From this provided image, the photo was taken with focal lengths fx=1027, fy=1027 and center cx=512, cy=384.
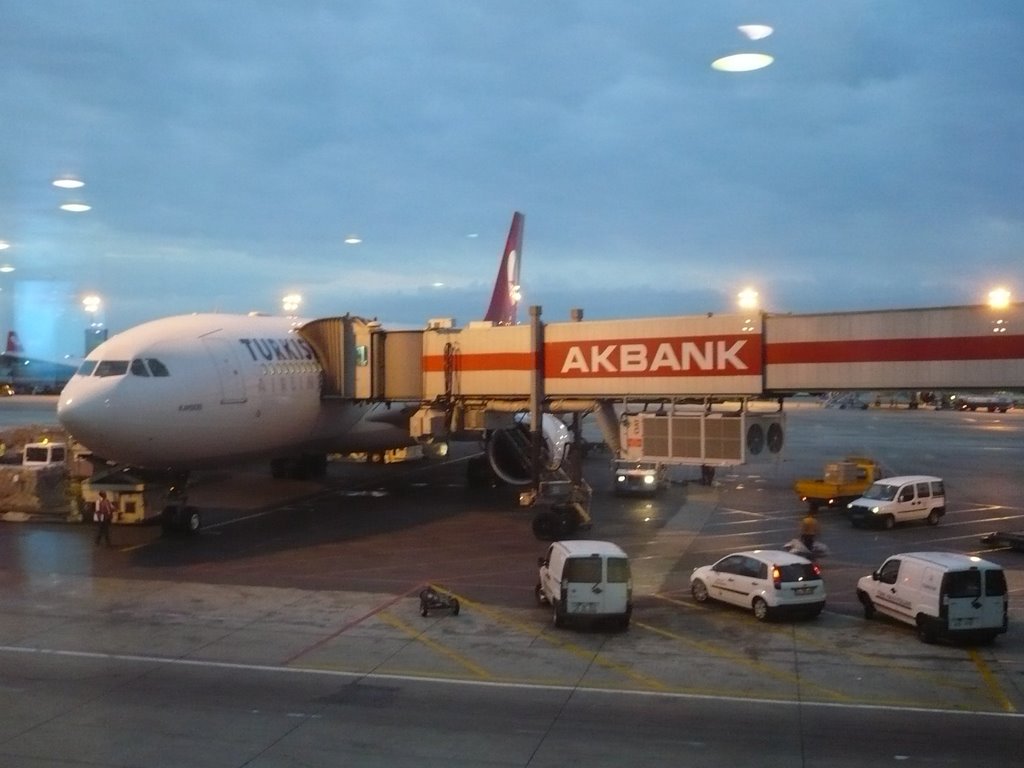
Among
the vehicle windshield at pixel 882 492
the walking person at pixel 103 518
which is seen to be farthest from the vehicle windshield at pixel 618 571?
the vehicle windshield at pixel 882 492

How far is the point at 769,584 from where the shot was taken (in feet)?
70.0

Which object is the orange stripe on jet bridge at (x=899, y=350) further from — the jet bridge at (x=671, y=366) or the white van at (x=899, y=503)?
the white van at (x=899, y=503)

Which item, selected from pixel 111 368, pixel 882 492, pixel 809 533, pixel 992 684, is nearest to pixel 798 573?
pixel 992 684

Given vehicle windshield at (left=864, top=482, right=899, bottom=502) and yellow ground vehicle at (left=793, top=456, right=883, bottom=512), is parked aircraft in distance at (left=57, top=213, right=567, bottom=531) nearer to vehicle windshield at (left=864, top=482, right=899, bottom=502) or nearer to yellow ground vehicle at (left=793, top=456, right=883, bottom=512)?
yellow ground vehicle at (left=793, top=456, right=883, bottom=512)

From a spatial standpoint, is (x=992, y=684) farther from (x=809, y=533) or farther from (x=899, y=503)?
(x=899, y=503)

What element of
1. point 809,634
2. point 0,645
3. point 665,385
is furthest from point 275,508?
point 809,634

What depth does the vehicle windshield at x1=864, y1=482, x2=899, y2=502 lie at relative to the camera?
1362 inches

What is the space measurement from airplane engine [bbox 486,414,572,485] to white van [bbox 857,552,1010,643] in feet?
64.0

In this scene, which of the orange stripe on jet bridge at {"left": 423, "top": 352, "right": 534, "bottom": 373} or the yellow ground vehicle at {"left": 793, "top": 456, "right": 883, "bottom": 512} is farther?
the yellow ground vehicle at {"left": 793, "top": 456, "right": 883, "bottom": 512}

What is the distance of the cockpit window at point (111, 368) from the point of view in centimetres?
2877

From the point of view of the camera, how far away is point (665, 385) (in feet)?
98.4

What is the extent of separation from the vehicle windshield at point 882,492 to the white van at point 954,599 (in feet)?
47.7

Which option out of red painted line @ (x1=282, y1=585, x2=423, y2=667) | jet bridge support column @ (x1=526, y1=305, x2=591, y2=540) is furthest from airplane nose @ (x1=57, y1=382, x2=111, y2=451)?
jet bridge support column @ (x1=526, y1=305, x2=591, y2=540)

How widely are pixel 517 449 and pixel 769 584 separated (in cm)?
1899
